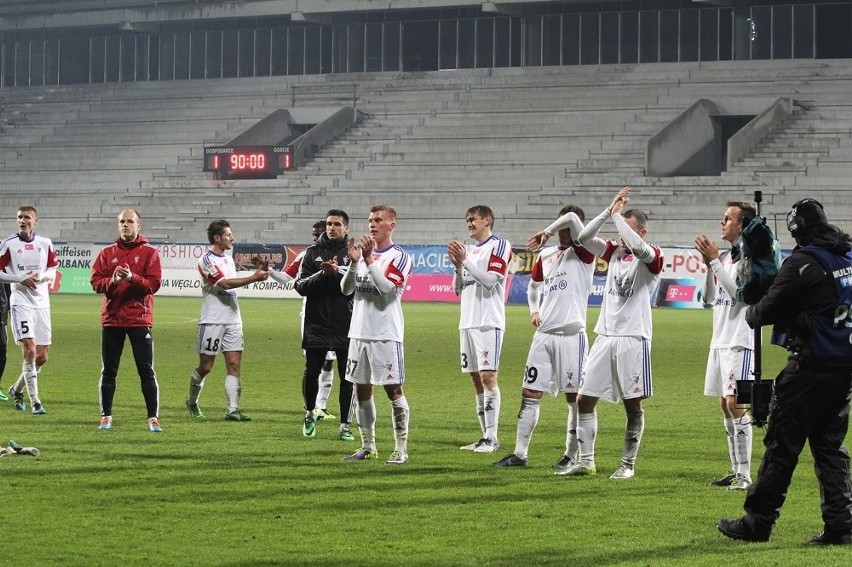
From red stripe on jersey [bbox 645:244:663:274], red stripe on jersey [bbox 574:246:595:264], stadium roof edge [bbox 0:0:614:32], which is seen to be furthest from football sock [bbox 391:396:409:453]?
stadium roof edge [bbox 0:0:614:32]

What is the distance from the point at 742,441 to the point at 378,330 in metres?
3.22

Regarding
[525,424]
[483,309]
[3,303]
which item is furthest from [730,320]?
[3,303]

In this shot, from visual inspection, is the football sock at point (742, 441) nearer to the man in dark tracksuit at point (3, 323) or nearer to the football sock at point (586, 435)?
the football sock at point (586, 435)

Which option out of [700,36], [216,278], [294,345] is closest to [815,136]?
[700,36]

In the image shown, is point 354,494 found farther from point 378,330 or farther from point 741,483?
point 741,483

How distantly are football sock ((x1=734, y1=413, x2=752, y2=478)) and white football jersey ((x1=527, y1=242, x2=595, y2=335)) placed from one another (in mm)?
1775

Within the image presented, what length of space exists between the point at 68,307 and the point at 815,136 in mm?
27704

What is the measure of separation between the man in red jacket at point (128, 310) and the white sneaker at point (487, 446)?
10.8ft

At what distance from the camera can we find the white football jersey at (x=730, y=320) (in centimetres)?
1112

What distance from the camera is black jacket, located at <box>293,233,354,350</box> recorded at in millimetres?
13953

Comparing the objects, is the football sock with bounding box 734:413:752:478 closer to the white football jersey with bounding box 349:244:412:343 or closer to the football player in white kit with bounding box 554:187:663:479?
the football player in white kit with bounding box 554:187:663:479

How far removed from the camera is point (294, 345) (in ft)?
85.8

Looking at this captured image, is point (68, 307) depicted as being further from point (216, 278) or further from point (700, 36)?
point (700, 36)

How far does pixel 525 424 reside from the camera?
40.1ft
